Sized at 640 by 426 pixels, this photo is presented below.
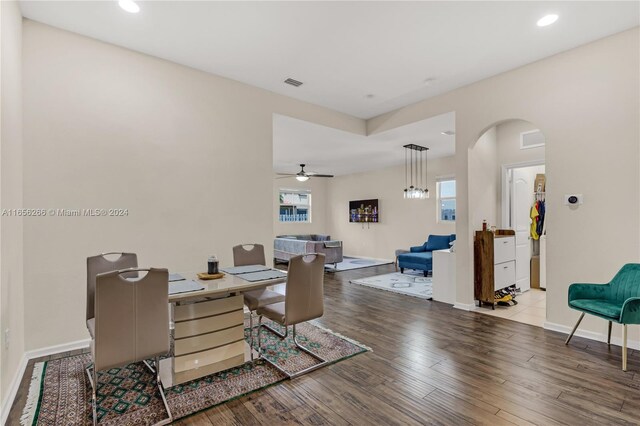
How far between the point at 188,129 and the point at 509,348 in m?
4.15

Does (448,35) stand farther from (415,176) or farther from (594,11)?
(415,176)

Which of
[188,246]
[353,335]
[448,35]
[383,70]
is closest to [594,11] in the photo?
[448,35]

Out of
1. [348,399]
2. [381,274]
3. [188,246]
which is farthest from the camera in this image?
[381,274]

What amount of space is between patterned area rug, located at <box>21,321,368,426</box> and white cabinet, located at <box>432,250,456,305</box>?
2.20 m

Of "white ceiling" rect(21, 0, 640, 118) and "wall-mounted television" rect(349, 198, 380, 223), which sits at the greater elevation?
"white ceiling" rect(21, 0, 640, 118)

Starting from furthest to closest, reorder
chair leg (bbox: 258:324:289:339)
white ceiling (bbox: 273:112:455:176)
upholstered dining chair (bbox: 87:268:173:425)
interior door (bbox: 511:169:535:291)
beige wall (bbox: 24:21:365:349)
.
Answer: interior door (bbox: 511:169:535:291), white ceiling (bbox: 273:112:455:176), chair leg (bbox: 258:324:289:339), beige wall (bbox: 24:21:365:349), upholstered dining chair (bbox: 87:268:173:425)

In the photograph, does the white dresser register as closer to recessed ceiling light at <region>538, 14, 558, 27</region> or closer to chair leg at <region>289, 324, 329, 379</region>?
recessed ceiling light at <region>538, 14, 558, 27</region>

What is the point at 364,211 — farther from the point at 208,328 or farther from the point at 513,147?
the point at 208,328

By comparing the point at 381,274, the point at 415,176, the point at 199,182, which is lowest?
the point at 381,274

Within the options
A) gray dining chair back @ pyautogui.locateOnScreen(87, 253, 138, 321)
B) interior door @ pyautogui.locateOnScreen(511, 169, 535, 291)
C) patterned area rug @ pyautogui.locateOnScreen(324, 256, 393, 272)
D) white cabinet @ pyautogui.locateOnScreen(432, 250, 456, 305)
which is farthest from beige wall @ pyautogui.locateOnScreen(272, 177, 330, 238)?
gray dining chair back @ pyautogui.locateOnScreen(87, 253, 138, 321)

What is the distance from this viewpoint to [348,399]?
2.20 meters

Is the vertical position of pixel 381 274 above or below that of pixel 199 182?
below

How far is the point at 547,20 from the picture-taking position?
2.85 meters

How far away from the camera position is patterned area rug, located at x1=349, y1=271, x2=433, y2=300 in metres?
5.26
